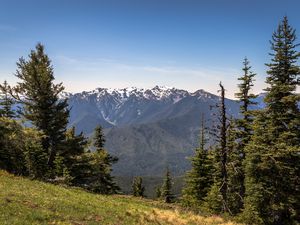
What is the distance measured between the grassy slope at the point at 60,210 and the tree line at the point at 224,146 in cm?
735

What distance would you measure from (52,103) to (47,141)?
5253 mm

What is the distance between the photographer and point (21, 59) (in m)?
43.1

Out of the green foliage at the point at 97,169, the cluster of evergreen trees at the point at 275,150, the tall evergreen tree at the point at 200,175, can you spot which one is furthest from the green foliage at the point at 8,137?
the tall evergreen tree at the point at 200,175

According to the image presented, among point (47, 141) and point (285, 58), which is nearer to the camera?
point (285, 58)

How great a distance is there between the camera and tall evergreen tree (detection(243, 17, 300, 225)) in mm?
30672

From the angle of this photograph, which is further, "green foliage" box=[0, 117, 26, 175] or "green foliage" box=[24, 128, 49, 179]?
"green foliage" box=[24, 128, 49, 179]

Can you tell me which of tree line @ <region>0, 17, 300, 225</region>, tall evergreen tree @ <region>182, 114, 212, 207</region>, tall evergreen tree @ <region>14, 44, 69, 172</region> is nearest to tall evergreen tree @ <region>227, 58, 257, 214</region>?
tree line @ <region>0, 17, 300, 225</region>

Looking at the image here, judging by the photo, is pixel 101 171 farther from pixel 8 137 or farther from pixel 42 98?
pixel 8 137

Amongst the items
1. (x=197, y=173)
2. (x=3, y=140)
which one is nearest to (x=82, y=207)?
(x=3, y=140)

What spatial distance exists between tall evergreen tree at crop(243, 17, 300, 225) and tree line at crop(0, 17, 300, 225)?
0.27 ft

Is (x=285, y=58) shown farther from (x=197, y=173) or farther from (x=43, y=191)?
(x=197, y=173)

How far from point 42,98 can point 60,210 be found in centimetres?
2632

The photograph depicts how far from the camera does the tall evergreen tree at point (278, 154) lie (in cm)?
3067

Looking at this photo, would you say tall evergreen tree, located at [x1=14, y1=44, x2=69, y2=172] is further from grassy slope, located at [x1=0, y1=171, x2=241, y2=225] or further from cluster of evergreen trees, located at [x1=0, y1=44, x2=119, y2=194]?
grassy slope, located at [x1=0, y1=171, x2=241, y2=225]
